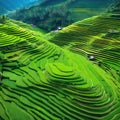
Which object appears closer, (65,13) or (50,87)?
(50,87)

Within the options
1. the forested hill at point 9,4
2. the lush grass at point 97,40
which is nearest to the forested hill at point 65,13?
the lush grass at point 97,40

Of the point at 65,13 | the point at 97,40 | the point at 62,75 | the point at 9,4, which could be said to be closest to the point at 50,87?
the point at 62,75

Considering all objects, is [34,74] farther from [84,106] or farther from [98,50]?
[98,50]

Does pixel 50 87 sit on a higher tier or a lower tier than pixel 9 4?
higher

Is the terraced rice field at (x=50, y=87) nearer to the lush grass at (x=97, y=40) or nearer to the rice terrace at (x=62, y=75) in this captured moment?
the rice terrace at (x=62, y=75)

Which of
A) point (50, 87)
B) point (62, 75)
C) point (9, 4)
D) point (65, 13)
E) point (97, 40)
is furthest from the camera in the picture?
point (9, 4)

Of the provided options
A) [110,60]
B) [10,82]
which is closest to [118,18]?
[110,60]

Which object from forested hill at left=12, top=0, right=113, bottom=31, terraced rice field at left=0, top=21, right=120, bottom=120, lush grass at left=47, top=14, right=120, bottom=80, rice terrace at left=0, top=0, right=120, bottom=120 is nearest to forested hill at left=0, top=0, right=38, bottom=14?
forested hill at left=12, top=0, right=113, bottom=31

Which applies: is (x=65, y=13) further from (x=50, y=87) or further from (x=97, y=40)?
(x=50, y=87)
